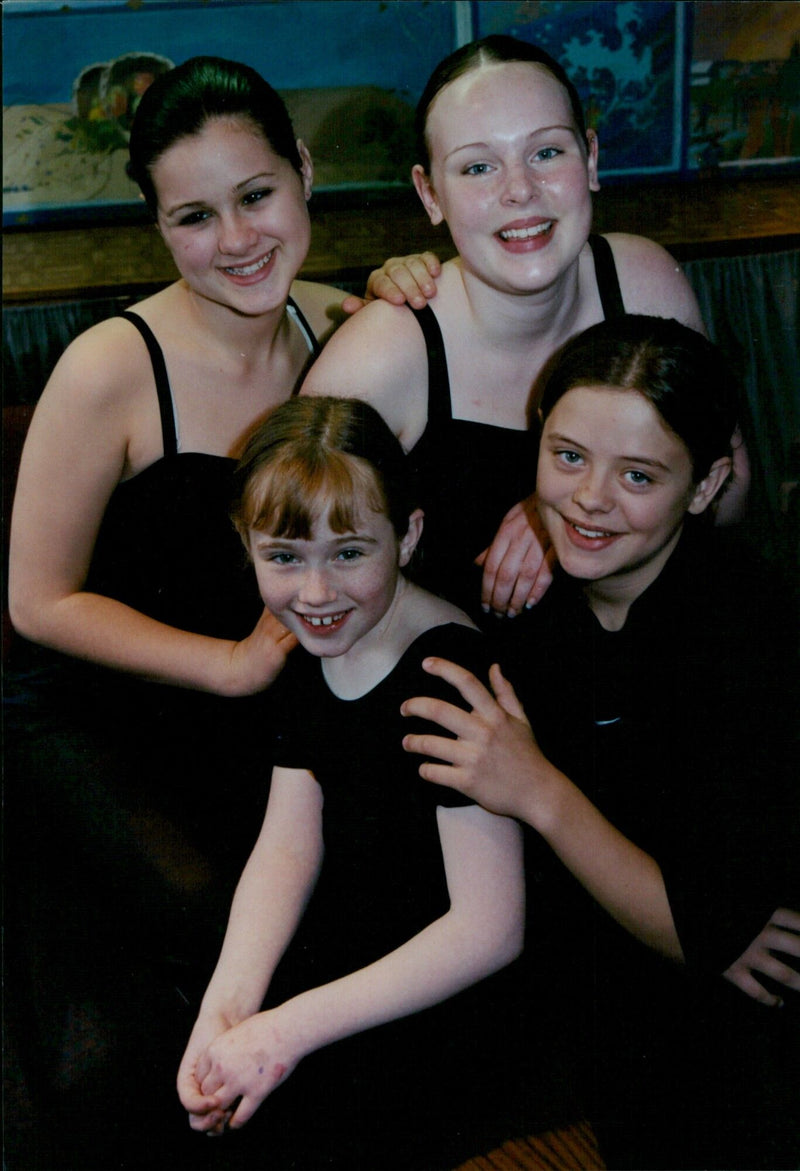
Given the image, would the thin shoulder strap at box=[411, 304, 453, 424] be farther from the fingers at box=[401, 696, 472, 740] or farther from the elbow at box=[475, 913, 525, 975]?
the elbow at box=[475, 913, 525, 975]

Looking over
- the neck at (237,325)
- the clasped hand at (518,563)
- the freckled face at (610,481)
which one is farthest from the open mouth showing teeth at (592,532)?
the neck at (237,325)

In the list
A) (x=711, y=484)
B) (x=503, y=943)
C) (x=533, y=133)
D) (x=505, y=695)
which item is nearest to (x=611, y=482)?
(x=711, y=484)

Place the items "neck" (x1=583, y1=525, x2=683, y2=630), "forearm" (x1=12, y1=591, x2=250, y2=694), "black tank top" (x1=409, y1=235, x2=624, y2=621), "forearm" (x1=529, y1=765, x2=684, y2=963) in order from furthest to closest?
"forearm" (x1=12, y1=591, x2=250, y2=694)
"black tank top" (x1=409, y1=235, x2=624, y2=621)
"neck" (x1=583, y1=525, x2=683, y2=630)
"forearm" (x1=529, y1=765, x2=684, y2=963)

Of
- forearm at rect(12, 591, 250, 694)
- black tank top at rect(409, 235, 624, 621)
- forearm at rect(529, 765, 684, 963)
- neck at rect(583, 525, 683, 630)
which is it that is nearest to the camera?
forearm at rect(529, 765, 684, 963)

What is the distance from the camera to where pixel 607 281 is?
114 cm

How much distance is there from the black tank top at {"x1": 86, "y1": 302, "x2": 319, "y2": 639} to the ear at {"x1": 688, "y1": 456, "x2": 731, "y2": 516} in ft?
1.60

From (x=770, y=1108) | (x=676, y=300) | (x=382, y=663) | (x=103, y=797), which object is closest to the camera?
(x=770, y=1108)

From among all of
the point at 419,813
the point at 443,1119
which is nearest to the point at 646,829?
the point at 419,813

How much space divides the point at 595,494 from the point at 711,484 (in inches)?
5.1

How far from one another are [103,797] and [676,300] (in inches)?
34.8

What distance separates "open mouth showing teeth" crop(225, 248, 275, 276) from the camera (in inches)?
42.7

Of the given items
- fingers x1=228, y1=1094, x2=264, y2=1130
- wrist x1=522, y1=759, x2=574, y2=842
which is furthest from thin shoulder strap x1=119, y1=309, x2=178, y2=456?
fingers x1=228, y1=1094, x2=264, y2=1130

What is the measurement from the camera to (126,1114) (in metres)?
1.02

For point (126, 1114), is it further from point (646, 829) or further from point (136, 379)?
point (136, 379)
